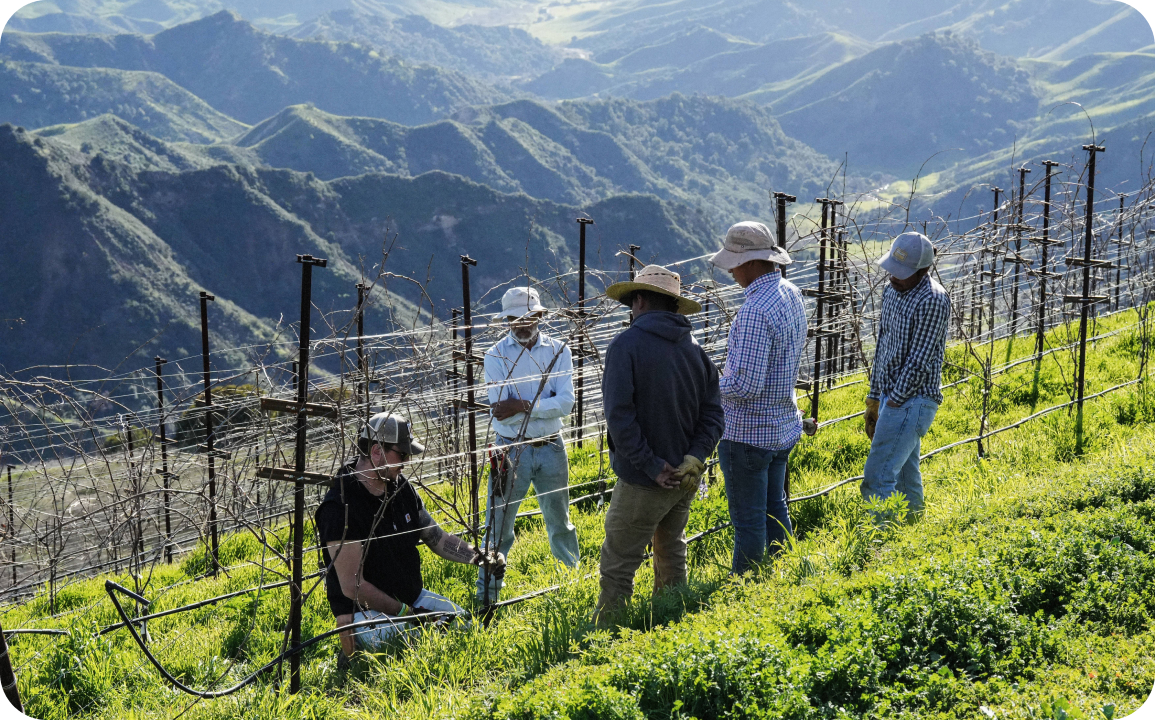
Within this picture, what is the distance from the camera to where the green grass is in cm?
286

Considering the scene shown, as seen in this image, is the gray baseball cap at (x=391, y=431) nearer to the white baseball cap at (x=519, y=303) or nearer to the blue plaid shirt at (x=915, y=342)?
the white baseball cap at (x=519, y=303)

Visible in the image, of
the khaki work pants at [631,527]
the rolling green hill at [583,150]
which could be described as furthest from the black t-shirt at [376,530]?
the rolling green hill at [583,150]

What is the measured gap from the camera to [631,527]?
3.69 m

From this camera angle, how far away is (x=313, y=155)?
133750 mm

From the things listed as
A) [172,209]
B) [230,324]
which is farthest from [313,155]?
[230,324]

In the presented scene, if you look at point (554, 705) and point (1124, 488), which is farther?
point (1124, 488)

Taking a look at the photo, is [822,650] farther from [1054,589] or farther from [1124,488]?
[1124,488]

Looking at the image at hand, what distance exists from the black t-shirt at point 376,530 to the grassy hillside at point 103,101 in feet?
584

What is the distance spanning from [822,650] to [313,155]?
462ft

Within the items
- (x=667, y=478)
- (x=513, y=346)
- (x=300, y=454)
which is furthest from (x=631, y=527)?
(x=513, y=346)

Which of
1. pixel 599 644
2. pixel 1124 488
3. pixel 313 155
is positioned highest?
pixel 313 155

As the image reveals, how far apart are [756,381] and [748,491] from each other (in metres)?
0.51

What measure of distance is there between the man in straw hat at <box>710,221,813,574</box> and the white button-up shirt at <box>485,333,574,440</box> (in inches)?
40.5

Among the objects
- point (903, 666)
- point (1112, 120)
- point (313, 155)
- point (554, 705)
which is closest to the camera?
point (554, 705)
